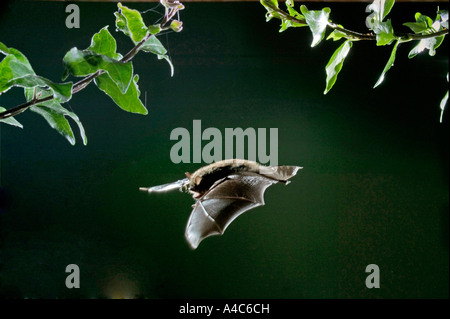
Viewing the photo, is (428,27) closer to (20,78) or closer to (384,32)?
Answer: (384,32)

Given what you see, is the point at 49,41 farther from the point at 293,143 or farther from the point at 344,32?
the point at 344,32

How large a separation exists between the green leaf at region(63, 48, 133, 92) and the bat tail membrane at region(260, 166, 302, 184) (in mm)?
281

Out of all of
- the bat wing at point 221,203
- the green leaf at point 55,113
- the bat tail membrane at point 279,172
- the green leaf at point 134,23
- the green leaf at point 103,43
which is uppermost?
the green leaf at point 134,23

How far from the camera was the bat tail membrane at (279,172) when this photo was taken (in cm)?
52

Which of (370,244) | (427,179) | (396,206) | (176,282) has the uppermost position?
(427,179)

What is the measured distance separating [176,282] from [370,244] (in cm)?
134

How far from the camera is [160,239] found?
7.70ft

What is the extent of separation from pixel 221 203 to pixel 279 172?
266 mm

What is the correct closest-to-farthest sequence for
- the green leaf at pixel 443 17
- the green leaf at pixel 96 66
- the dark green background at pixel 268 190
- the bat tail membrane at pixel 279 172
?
1. the green leaf at pixel 96 66
2. the green leaf at pixel 443 17
3. the bat tail membrane at pixel 279 172
4. the dark green background at pixel 268 190

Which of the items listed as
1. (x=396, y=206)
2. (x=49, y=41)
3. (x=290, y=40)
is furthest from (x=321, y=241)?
(x=49, y=41)

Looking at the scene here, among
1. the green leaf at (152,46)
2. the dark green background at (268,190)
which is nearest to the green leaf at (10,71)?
the green leaf at (152,46)

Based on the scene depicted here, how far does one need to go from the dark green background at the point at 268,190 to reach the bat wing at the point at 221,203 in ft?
5.05

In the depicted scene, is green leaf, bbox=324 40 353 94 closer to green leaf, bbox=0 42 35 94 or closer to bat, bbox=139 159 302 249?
bat, bbox=139 159 302 249

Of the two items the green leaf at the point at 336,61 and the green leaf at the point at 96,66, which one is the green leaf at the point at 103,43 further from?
the green leaf at the point at 336,61
